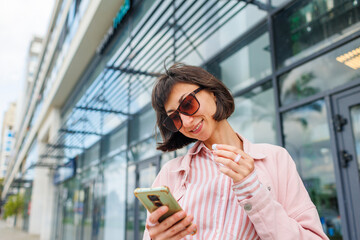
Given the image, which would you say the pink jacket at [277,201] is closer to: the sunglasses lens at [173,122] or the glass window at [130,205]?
the sunglasses lens at [173,122]

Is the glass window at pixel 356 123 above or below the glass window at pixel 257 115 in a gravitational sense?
below

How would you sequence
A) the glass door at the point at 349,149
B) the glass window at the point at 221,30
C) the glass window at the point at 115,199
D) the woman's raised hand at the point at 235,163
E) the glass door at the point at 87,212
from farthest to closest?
the glass door at the point at 87,212 < the glass window at the point at 115,199 < the glass window at the point at 221,30 < the glass door at the point at 349,149 < the woman's raised hand at the point at 235,163

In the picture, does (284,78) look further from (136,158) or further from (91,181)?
(91,181)

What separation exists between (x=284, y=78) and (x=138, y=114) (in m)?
3.87

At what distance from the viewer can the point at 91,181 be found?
31.4 ft

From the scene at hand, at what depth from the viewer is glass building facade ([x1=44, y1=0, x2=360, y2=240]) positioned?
304 centimetres

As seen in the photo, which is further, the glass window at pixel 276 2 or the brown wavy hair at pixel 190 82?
the glass window at pixel 276 2

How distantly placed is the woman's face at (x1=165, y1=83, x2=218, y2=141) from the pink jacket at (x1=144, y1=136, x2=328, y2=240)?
5.5 inches

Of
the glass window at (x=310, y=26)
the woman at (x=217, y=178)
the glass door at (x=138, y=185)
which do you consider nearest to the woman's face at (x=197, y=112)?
the woman at (x=217, y=178)

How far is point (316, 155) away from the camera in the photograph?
10.8ft

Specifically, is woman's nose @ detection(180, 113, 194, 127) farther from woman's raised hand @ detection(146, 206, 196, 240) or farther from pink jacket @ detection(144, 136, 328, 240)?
woman's raised hand @ detection(146, 206, 196, 240)

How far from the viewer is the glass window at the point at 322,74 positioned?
10.0 ft

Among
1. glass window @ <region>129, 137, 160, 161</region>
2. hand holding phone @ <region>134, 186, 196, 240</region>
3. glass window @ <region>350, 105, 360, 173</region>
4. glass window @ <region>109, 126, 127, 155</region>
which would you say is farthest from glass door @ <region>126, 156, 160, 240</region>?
hand holding phone @ <region>134, 186, 196, 240</region>

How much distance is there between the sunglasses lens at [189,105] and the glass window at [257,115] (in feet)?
8.85
